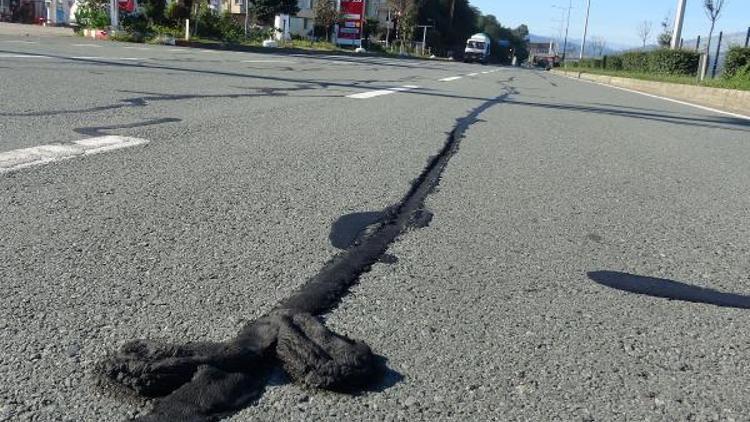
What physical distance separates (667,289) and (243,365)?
184 centimetres

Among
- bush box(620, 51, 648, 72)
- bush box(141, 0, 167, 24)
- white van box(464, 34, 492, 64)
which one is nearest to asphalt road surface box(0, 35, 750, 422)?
bush box(620, 51, 648, 72)

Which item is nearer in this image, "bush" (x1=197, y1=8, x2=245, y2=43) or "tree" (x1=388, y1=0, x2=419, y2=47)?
"bush" (x1=197, y1=8, x2=245, y2=43)

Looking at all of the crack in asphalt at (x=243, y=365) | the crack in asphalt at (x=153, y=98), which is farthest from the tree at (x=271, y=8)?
the crack in asphalt at (x=243, y=365)

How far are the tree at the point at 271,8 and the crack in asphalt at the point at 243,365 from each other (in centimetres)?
5832

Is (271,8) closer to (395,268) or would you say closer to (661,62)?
(661,62)

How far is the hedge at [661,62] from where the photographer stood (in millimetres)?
26906

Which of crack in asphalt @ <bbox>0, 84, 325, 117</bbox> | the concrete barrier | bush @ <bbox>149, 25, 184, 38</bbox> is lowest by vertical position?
crack in asphalt @ <bbox>0, 84, 325, 117</bbox>

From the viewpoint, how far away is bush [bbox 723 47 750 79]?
64.2ft

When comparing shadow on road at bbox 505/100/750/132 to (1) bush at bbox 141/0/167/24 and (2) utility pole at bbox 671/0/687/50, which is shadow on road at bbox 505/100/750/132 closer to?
(2) utility pole at bbox 671/0/687/50

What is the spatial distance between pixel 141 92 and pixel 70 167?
175 inches

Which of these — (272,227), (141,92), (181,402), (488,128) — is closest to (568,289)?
(272,227)

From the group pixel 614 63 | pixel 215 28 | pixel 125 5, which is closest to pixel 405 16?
pixel 614 63

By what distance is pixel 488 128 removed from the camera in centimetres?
782

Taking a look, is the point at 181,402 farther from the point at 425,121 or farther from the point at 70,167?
the point at 425,121
